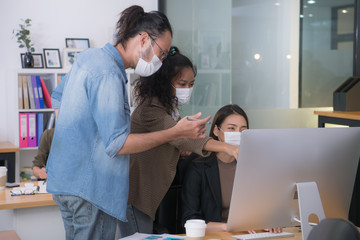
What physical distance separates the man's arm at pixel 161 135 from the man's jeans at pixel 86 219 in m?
0.24

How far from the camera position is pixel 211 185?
2.23 meters

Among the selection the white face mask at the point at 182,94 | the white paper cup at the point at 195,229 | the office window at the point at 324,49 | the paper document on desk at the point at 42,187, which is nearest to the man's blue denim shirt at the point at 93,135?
the white paper cup at the point at 195,229

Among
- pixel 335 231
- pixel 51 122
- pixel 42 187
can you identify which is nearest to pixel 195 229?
pixel 335 231

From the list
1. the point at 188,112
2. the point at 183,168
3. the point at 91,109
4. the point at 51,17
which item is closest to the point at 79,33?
the point at 51,17

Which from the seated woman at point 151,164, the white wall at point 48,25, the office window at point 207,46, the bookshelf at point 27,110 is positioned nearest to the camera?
the seated woman at point 151,164

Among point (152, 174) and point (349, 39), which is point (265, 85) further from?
point (152, 174)

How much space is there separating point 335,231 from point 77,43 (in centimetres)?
444

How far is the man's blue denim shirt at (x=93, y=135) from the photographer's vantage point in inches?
63.4

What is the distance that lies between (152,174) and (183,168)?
0.97 ft

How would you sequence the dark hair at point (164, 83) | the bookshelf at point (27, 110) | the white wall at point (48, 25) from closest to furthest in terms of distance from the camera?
the dark hair at point (164, 83), the bookshelf at point (27, 110), the white wall at point (48, 25)

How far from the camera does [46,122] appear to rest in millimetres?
4590

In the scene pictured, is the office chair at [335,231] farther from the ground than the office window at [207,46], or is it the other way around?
the office window at [207,46]

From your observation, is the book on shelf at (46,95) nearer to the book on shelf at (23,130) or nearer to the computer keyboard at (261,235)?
the book on shelf at (23,130)

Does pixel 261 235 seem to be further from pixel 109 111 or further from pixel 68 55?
pixel 68 55
